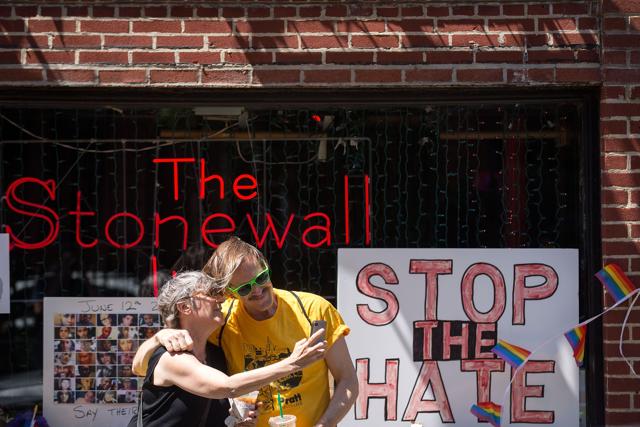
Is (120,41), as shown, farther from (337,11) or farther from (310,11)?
(337,11)

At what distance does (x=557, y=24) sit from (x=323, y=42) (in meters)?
1.30

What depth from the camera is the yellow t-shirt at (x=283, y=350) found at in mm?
3598

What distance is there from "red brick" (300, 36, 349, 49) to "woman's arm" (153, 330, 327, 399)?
206cm

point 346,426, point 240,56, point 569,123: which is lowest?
point 346,426

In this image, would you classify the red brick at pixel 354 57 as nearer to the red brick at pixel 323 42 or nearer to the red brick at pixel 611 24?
the red brick at pixel 323 42

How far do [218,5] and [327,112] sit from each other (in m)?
0.86

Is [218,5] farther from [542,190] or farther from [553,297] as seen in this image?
[553,297]

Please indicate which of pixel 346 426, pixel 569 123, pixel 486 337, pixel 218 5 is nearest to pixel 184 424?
pixel 346 426

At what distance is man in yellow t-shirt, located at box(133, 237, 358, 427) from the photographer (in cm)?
353

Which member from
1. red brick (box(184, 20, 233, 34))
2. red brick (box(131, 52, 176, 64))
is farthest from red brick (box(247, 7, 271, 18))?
red brick (box(131, 52, 176, 64))

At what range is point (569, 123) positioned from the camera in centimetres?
502

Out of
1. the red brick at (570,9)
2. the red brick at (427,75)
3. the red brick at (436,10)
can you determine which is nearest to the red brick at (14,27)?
the red brick at (427,75)

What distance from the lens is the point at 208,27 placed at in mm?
4801

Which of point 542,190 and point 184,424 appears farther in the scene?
point 542,190
